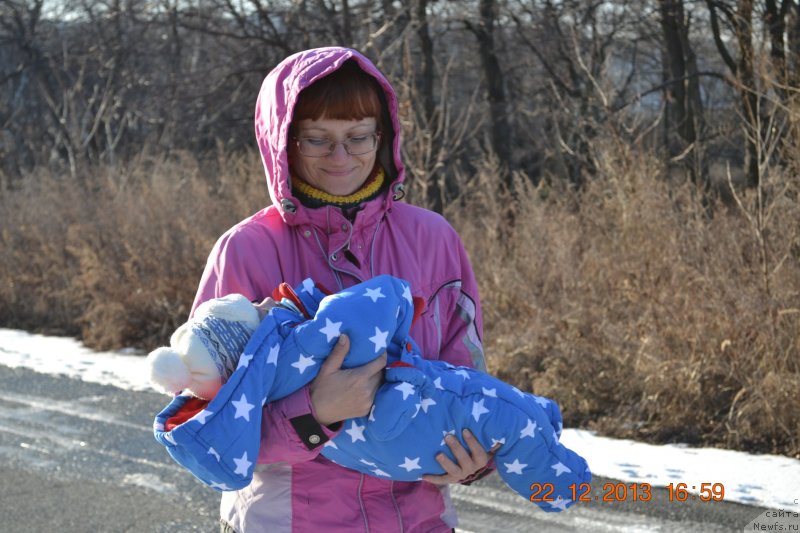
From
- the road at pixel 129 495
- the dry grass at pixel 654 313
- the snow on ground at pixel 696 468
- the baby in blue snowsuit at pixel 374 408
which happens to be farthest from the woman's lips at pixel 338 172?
the dry grass at pixel 654 313

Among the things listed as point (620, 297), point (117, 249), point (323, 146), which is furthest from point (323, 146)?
point (117, 249)

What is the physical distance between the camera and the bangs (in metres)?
2.27

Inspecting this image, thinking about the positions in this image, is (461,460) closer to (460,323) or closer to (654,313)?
(460,323)

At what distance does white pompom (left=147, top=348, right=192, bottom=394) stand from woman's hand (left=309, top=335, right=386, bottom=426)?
251 mm

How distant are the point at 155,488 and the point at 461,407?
3.62 meters

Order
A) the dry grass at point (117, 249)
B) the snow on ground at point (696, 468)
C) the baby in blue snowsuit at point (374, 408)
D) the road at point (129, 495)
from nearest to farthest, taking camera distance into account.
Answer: the baby in blue snowsuit at point (374, 408)
the road at point (129, 495)
the snow on ground at point (696, 468)
the dry grass at point (117, 249)

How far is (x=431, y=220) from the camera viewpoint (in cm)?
240

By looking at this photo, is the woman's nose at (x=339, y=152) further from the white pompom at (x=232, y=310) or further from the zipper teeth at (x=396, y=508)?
the zipper teeth at (x=396, y=508)

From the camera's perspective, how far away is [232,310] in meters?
2.02

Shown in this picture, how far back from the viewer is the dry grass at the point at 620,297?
593 centimetres

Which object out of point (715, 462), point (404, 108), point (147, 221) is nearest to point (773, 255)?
point (715, 462)

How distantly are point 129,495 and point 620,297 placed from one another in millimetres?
3601

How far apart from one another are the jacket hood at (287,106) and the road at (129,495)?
2754 millimetres

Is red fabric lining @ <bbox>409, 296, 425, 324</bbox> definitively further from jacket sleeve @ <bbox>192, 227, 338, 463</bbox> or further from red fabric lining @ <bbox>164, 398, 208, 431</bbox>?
red fabric lining @ <bbox>164, 398, 208, 431</bbox>
